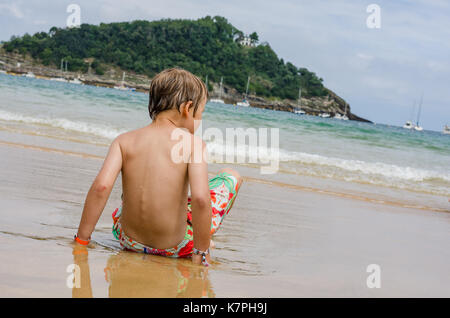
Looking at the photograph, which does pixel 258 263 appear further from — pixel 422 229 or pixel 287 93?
pixel 287 93

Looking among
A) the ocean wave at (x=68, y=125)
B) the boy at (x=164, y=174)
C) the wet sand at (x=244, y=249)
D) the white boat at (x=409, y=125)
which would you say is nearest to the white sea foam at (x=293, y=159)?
the ocean wave at (x=68, y=125)

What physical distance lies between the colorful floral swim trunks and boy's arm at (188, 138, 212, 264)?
19 centimetres

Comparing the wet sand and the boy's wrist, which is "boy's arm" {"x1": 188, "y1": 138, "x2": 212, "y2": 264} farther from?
the wet sand

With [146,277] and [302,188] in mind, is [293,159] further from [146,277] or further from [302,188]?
[146,277]

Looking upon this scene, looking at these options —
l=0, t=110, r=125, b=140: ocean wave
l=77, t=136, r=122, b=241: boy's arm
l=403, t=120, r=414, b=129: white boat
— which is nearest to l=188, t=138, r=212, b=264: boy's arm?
l=77, t=136, r=122, b=241: boy's arm

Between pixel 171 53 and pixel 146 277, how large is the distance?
73.2 m

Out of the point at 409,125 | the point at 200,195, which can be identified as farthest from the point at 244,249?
the point at 409,125

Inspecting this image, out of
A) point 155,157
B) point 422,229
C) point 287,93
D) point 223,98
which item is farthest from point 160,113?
point 287,93

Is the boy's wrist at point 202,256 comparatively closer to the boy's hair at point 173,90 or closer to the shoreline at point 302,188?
the boy's hair at point 173,90

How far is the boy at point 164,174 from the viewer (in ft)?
7.18

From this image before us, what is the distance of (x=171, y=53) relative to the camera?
Result: 239 feet

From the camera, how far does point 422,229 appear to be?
4504 millimetres

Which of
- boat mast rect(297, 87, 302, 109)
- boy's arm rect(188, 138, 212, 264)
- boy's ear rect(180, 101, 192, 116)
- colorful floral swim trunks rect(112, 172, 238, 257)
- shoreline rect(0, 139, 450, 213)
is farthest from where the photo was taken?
boat mast rect(297, 87, 302, 109)

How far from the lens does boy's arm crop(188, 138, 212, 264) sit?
2146mm
